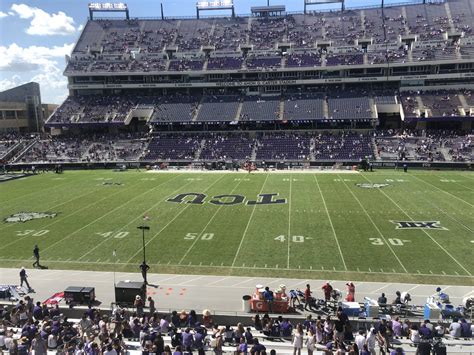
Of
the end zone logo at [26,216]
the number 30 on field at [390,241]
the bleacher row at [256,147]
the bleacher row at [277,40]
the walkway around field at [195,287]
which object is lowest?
the walkway around field at [195,287]

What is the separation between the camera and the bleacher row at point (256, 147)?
54.8 meters

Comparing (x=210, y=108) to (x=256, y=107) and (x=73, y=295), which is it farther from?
(x=73, y=295)

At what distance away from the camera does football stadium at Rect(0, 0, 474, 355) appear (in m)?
13.6

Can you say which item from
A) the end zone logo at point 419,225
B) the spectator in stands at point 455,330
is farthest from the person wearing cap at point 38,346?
the end zone logo at point 419,225

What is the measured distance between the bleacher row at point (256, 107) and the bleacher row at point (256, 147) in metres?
3.33

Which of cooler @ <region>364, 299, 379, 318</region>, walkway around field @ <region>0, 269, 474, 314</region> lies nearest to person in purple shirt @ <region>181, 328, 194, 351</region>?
walkway around field @ <region>0, 269, 474, 314</region>

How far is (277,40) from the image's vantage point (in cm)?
7894

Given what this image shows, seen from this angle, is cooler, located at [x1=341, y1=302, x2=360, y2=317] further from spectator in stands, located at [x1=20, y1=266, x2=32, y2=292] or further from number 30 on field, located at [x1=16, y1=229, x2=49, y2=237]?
number 30 on field, located at [x1=16, y1=229, x2=49, y2=237]

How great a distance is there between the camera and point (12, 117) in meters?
77.2

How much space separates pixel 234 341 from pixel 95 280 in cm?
888

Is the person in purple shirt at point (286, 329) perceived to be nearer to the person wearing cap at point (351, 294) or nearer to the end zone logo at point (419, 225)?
the person wearing cap at point (351, 294)

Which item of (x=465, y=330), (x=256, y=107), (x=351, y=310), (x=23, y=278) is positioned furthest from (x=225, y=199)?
(x=256, y=107)

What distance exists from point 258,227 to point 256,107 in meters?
45.8

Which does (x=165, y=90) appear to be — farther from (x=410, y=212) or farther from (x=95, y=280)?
(x=95, y=280)
